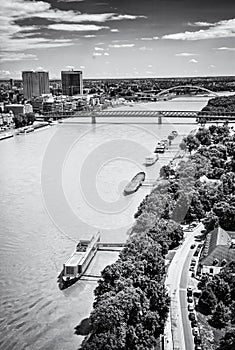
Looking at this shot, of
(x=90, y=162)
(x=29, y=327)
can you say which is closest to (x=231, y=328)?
(x=29, y=327)

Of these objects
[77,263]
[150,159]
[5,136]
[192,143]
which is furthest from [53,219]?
[5,136]

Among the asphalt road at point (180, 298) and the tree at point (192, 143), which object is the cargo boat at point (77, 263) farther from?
the tree at point (192, 143)

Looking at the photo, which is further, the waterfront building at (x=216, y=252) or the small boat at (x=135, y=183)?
the small boat at (x=135, y=183)

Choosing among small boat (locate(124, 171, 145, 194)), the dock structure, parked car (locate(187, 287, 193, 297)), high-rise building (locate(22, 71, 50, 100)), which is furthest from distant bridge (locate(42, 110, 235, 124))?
Result: parked car (locate(187, 287, 193, 297))

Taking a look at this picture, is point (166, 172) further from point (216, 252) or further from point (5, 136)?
point (5, 136)

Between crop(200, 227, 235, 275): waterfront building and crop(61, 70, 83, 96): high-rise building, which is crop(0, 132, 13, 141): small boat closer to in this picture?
crop(200, 227, 235, 275): waterfront building

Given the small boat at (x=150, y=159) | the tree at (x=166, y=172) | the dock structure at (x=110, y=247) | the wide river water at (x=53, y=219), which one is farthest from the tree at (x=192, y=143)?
the dock structure at (x=110, y=247)
